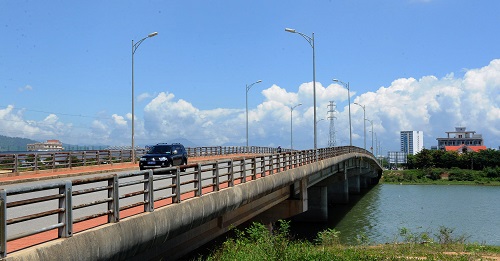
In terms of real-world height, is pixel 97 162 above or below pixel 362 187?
above

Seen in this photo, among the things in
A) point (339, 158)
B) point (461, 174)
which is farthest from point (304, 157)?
point (461, 174)

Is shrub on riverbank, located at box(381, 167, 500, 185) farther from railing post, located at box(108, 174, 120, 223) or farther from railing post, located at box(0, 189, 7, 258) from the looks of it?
railing post, located at box(0, 189, 7, 258)

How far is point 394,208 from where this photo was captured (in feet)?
187

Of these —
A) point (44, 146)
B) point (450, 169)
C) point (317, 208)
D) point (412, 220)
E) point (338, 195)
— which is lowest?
point (412, 220)

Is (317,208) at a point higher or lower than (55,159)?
lower

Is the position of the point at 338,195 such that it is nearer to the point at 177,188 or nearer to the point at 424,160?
the point at 177,188

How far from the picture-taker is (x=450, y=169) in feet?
429

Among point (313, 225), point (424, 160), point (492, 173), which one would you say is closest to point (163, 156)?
point (313, 225)

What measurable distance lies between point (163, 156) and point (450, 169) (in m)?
116

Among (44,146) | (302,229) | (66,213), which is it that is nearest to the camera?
(66,213)

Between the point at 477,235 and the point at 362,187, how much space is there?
2429 inches

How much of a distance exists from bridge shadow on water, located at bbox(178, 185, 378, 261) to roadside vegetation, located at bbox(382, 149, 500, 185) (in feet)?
169

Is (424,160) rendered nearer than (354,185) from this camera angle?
No

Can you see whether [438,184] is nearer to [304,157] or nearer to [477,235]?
[477,235]
